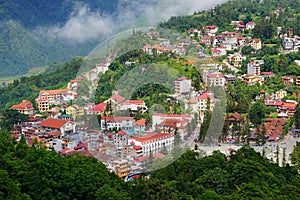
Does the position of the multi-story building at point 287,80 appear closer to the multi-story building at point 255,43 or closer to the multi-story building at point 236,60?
the multi-story building at point 236,60

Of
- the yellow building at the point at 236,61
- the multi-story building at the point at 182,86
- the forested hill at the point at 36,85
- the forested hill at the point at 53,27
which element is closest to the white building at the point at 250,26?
the yellow building at the point at 236,61

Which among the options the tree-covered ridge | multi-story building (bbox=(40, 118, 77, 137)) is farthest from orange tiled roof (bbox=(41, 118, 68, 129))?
the tree-covered ridge

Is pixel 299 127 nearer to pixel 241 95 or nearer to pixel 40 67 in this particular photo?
pixel 241 95

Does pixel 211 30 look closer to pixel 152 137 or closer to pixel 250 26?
pixel 250 26

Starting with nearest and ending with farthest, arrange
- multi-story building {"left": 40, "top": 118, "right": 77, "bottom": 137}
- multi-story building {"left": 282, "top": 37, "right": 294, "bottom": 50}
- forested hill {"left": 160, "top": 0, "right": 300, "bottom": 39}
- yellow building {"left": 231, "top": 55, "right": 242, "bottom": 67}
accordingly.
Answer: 1. multi-story building {"left": 40, "top": 118, "right": 77, "bottom": 137}
2. yellow building {"left": 231, "top": 55, "right": 242, "bottom": 67}
3. multi-story building {"left": 282, "top": 37, "right": 294, "bottom": 50}
4. forested hill {"left": 160, "top": 0, "right": 300, "bottom": 39}

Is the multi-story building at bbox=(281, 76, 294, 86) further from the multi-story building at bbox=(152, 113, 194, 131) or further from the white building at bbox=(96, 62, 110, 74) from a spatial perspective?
the multi-story building at bbox=(152, 113, 194, 131)

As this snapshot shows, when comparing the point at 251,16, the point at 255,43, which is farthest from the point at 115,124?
the point at 251,16
